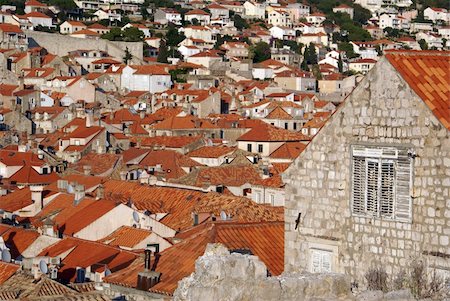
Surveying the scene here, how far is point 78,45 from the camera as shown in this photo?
141 m

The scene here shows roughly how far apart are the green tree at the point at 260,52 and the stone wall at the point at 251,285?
15126 cm

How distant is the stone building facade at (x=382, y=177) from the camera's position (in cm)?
1055

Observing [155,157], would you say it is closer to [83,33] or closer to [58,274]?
[58,274]

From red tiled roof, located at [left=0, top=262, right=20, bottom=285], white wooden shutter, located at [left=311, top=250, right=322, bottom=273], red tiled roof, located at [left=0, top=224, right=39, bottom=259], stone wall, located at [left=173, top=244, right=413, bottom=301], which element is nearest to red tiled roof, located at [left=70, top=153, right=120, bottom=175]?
red tiled roof, located at [left=0, top=224, right=39, bottom=259]

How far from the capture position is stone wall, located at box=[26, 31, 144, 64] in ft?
453

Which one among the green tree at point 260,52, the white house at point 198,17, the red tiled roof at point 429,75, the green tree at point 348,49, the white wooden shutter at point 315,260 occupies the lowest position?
the green tree at point 348,49

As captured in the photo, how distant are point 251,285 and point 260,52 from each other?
509ft

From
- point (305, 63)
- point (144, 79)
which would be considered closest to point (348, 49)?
point (305, 63)

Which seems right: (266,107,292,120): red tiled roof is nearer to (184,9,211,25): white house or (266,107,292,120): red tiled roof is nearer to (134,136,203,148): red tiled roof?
(134,136,203,148): red tiled roof

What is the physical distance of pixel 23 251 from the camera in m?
27.3

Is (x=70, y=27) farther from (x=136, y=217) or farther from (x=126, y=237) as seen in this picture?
(x=126, y=237)

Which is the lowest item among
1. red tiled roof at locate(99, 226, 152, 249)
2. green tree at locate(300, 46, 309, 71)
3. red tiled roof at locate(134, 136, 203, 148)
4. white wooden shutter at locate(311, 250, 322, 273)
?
green tree at locate(300, 46, 309, 71)

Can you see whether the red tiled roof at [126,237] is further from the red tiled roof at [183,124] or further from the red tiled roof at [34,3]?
the red tiled roof at [34,3]

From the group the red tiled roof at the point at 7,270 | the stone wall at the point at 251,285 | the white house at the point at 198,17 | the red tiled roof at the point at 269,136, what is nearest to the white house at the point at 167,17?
the white house at the point at 198,17
